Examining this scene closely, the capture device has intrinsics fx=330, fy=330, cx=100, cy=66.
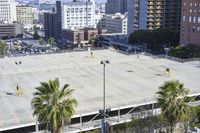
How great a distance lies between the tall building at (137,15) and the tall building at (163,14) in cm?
263

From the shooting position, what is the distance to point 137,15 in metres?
148

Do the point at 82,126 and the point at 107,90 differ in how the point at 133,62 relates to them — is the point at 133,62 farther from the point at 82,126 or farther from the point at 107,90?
the point at 82,126

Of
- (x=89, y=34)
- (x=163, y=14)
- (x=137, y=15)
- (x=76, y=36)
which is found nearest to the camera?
(x=163, y=14)

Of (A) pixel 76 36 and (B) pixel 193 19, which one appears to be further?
(A) pixel 76 36

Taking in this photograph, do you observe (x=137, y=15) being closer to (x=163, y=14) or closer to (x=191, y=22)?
(x=163, y=14)

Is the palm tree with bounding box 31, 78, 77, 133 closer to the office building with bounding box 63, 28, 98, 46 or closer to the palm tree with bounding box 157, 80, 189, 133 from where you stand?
the palm tree with bounding box 157, 80, 189, 133

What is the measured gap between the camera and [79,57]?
79938 millimetres

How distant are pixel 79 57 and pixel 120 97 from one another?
34100 mm

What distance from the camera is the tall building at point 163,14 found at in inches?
5512

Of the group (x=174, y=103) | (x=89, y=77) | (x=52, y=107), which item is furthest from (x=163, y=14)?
(x=52, y=107)

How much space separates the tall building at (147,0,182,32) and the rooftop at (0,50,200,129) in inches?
2365

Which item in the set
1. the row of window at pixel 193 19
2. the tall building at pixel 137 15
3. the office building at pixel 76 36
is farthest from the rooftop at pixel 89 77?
the office building at pixel 76 36

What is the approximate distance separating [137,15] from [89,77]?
94.2 m

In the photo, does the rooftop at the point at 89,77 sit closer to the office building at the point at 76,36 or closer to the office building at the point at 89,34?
the office building at the point at 76,36
